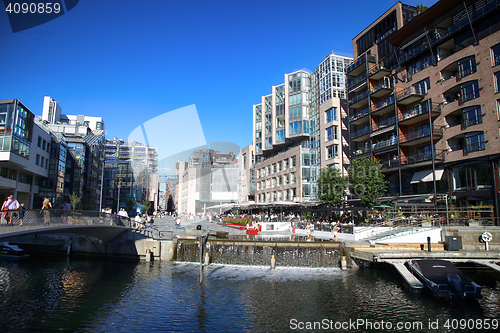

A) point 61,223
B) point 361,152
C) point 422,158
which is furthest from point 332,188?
point 61,223

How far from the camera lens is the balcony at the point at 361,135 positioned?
46.8m

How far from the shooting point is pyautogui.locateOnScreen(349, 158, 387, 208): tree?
3725cm

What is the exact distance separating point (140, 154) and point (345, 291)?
139555mm

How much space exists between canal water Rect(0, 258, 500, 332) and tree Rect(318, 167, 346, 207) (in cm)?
1859

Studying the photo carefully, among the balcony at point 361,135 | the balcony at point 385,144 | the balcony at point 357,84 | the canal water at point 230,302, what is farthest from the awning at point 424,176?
the balcony at point 357,84

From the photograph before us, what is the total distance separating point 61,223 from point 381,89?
40.1 m

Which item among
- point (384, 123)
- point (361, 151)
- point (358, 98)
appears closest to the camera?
point (384, 123)

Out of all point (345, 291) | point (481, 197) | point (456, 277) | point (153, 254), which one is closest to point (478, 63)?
point (481, 197)

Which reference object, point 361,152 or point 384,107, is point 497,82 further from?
point 361,152

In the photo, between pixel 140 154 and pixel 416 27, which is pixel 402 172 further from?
pixel 140 154

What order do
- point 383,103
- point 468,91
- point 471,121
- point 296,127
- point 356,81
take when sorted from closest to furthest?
point 471,121 → point 468,91 → point 383,103 → point 356,81 → point 296,127

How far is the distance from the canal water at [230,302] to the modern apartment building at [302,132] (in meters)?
34.3

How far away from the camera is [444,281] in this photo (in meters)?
17.7

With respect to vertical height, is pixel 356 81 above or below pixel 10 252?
above
